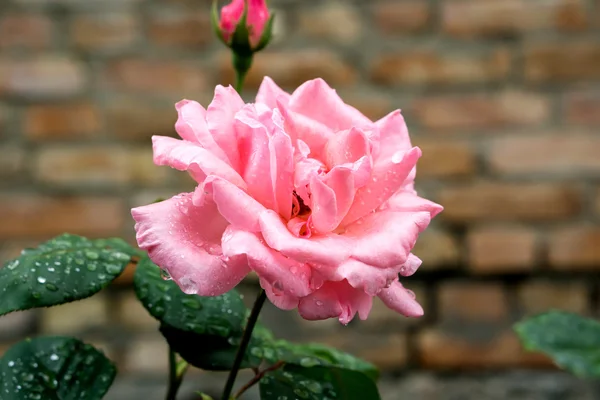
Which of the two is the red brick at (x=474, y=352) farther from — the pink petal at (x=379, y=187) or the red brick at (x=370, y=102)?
the pink petal at (x=379, y=187)

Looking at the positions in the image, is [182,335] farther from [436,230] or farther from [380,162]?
[436,230]

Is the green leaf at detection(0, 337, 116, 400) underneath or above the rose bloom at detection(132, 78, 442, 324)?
underneath

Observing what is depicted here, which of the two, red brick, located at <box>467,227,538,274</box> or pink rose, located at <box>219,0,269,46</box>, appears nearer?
pink rose, located at <box>219,0,269,46</box>

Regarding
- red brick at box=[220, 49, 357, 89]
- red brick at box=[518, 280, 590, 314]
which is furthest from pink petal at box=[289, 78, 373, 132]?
red brick at box=[518, 280, 590, 314]

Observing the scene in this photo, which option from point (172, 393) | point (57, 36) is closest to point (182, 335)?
point (172, 393)

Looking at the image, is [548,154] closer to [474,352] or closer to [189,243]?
[474,352]

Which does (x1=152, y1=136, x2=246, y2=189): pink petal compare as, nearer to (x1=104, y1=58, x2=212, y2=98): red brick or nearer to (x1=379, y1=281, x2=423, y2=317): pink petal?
(x1=379, y1=281, x2=423, y2=317): pink petal
